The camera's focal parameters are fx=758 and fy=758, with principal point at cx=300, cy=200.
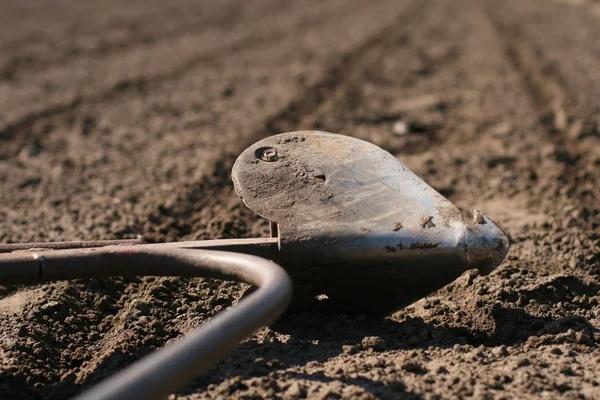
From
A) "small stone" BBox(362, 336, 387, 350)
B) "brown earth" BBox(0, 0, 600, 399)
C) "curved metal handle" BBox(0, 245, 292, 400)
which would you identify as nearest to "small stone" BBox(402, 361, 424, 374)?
"brown earth" BBox(0, 0, 600, 399)

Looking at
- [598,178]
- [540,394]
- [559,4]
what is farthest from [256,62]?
[559,4]

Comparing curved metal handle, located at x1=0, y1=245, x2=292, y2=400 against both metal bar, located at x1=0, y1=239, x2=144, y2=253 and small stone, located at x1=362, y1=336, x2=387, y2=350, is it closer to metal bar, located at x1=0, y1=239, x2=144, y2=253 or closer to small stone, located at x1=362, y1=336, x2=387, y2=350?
metal bar, located at x1=0, y1=239, x2=144, y2=253

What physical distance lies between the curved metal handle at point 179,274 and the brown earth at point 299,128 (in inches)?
11.3

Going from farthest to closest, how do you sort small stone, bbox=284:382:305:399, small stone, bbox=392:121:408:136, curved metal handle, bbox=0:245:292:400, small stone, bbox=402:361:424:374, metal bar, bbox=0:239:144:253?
small stone, bbox=392:121:408:136 → metal bar, bbox=0:239:144:253 → small stone, bbox=402:361:424:374 → small stone, bbox=284:382:305:399 → curved metal handle, bbox=0:245:292:400

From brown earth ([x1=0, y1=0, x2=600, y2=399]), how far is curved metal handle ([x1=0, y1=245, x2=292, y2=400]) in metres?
0.29

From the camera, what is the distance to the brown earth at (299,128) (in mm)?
2266

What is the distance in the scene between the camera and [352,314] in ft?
8.56

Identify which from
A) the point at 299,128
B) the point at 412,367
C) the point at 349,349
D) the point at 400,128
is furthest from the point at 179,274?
the point at 400,128

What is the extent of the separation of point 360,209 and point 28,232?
1.93m

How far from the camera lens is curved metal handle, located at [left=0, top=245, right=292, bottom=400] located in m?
1.58

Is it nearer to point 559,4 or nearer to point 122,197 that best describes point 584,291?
point 122,197

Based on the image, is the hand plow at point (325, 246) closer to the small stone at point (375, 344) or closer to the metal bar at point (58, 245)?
the metal bar at point (58, 245)

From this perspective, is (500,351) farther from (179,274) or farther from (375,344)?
(179,274)

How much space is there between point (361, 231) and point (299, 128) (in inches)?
128
